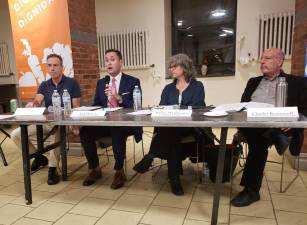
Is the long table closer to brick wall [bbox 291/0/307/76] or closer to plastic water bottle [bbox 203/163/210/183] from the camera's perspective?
plastic water bottle [bbox 203/163/210/183]

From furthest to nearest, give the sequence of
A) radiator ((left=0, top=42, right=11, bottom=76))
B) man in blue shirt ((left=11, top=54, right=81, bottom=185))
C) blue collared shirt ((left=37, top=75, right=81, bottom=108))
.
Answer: radiator ((left=0, top=42, right=11, bottom=76)) → blue collared shirt ((left=37, top=75, right=81, bottom=108)) → man in blue shirt ((left=11, top=54, right=81, bottom=185))

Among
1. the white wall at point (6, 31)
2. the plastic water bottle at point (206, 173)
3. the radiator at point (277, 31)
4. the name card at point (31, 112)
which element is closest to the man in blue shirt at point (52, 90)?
the name card at point (31, 112)

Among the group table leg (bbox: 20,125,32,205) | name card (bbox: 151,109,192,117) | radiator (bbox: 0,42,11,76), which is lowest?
table leg (bbox: 20,125,32,205)

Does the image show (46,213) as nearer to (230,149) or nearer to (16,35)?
(230,149)

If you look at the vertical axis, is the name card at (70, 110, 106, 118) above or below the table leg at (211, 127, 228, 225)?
above

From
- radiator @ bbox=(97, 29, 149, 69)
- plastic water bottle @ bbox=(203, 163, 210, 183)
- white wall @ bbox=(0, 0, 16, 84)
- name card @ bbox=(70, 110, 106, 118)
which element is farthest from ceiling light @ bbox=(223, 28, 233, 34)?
white wall @ bbox=(0, 0, 16, 84)

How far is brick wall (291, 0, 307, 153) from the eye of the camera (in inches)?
89.4

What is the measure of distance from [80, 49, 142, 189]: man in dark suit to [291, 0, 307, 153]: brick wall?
1485 millimetres

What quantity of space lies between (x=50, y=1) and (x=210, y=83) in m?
2.74

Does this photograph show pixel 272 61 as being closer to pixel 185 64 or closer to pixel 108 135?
pixel 185 64

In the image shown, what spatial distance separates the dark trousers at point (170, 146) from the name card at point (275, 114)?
0.64m

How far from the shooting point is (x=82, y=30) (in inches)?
119

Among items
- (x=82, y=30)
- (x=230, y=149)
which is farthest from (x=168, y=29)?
(x=230, y=149)

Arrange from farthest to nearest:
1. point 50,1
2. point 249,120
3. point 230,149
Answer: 1. point 50,1
2. point 230,149
3. point 249,120
